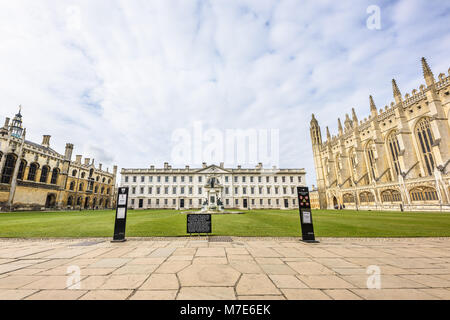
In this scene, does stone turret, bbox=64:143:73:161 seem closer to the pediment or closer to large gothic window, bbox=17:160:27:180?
large gothic window, bbox=17:160:27:180

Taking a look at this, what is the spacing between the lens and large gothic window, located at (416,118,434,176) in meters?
26.2

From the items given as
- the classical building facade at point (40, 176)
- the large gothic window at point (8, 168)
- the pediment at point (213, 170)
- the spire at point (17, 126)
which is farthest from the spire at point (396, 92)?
the spire at point (17, 126)

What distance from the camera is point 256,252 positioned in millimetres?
5324

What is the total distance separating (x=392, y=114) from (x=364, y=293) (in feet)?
132

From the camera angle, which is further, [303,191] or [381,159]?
[381,159]

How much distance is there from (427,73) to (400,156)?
1265cm

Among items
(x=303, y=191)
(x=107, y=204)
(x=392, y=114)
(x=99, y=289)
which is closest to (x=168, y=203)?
(x=107, y=204)

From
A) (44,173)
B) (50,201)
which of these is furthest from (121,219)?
(50,201)

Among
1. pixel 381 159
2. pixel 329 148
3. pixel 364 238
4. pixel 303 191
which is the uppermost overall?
pixel 329 148

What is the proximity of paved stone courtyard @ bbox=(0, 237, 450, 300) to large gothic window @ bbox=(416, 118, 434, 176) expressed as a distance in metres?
30.2

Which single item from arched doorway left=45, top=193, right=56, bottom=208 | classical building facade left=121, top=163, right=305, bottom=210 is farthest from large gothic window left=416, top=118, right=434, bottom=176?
arched doorway left=45, top=193, right=56, bottom=208

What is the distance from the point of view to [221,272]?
12.0 ft

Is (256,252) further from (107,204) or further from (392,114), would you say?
(107,204)
